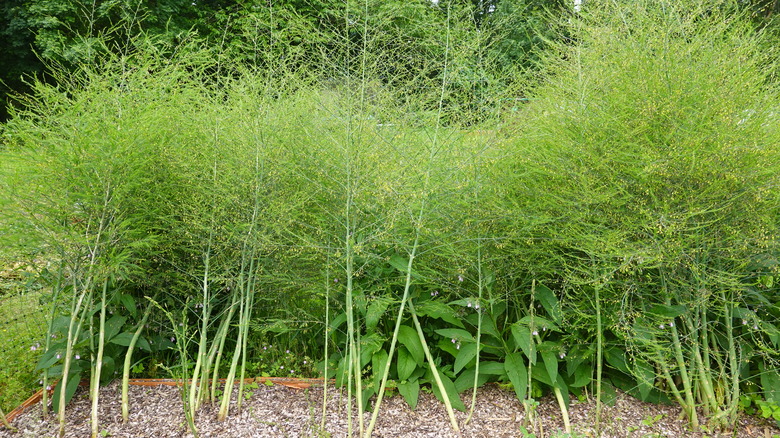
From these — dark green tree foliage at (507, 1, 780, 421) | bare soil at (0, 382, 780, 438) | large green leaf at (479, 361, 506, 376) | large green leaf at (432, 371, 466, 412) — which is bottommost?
bare soil at (0, 382, 780, 438)

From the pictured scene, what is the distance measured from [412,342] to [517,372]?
54 cm

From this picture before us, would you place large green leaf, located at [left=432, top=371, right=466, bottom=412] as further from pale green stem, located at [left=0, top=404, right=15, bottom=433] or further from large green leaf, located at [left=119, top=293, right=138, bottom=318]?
pale green stem, located at [left=0, top=404, right=15, bottom=433]

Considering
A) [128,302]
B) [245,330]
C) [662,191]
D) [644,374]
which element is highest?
[662,191]

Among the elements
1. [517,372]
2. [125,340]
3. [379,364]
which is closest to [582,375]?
[517,372]

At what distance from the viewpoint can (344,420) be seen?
2693mm

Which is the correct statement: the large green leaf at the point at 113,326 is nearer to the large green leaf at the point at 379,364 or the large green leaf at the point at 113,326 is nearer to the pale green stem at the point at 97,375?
the pale green stem at the point at 97,375

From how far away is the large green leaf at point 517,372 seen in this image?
2533mm

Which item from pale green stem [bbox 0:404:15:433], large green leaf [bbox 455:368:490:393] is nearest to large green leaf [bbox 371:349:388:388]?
large green leaf [bbox 455:368:490:393]

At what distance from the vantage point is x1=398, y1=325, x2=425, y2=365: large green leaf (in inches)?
104

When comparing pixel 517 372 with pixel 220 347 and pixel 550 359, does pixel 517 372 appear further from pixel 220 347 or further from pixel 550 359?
pixel 220 347

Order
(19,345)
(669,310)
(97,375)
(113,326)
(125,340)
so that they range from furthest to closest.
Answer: (19,345), (113,326), (125,340), (97,375), (669,310)

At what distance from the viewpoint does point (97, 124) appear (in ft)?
8.72

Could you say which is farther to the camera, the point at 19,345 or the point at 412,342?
the point at 19,345

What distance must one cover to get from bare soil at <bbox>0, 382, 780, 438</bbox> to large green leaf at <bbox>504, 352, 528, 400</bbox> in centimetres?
18
